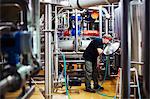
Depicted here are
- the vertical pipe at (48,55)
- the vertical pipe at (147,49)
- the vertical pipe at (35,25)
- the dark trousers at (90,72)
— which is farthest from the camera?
the dark trousers at (90,72)

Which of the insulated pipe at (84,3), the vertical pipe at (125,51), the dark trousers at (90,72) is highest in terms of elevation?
the insulated pipe at (84,3)

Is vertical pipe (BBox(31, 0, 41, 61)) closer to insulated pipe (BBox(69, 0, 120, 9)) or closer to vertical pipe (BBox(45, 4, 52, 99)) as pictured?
insulated pipe (BBox(69, 0, 120, 9))

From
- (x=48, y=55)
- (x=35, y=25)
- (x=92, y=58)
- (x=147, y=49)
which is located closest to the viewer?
(x=147, y=49)

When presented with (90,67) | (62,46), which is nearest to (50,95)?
(90,67)

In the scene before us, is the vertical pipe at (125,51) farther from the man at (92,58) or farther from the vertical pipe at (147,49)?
the man at (92,58)

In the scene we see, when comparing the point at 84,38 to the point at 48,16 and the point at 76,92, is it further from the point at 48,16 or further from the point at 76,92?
the point at 48,16

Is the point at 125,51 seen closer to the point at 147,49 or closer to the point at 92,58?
the point at 147,49

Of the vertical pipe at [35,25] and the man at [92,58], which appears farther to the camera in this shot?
the man at [92,58]

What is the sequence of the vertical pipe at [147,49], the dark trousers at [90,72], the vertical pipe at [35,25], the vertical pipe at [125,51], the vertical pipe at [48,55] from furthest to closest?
the dark trousers at [90,72] → the vertical pipe at [48,55] → the vertical pipe at [35,25] → the vertical pipe at [125,51] → the vertical pipe at [147,49]

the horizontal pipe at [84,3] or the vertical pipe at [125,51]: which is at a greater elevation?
the horizontal pipe at [84,3]

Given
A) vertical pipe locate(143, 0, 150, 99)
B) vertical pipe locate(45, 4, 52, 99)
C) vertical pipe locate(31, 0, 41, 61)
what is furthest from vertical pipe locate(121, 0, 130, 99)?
vertical pipe locate(45, 4, 52, 99)

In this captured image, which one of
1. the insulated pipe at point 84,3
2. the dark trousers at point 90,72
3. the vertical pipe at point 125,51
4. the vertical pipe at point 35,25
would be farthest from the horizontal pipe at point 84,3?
the vertical pipe at point 125,51

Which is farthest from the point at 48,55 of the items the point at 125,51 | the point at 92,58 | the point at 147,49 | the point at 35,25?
the point at 147,49

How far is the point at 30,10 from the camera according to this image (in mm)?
1498
